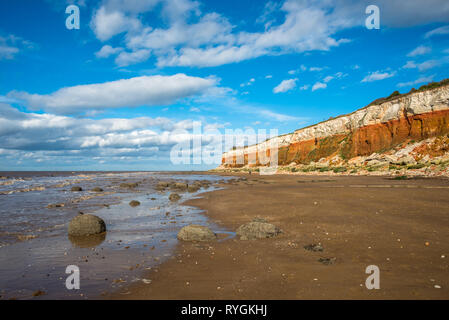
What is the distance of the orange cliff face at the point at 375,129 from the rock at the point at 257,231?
41.7m

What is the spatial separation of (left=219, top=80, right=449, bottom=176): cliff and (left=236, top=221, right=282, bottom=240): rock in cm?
3515

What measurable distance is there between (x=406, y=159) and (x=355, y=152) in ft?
56.7

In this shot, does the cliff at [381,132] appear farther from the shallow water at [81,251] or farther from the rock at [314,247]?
the shallow water at [81,251]

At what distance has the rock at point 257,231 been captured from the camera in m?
9.13

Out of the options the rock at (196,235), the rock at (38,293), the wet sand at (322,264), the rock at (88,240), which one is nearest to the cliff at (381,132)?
the wet sand at (322,264)

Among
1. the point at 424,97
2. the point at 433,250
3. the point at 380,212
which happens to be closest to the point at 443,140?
the point at 424,97

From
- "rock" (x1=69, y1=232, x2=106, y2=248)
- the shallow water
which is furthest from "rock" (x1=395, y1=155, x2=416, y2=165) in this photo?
"rock" (x1=69, y1=232, x2=106, y2=248)

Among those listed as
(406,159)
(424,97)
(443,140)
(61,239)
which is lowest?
(61,239)

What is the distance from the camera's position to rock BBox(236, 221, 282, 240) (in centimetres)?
913

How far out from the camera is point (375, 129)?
49.1 metres
